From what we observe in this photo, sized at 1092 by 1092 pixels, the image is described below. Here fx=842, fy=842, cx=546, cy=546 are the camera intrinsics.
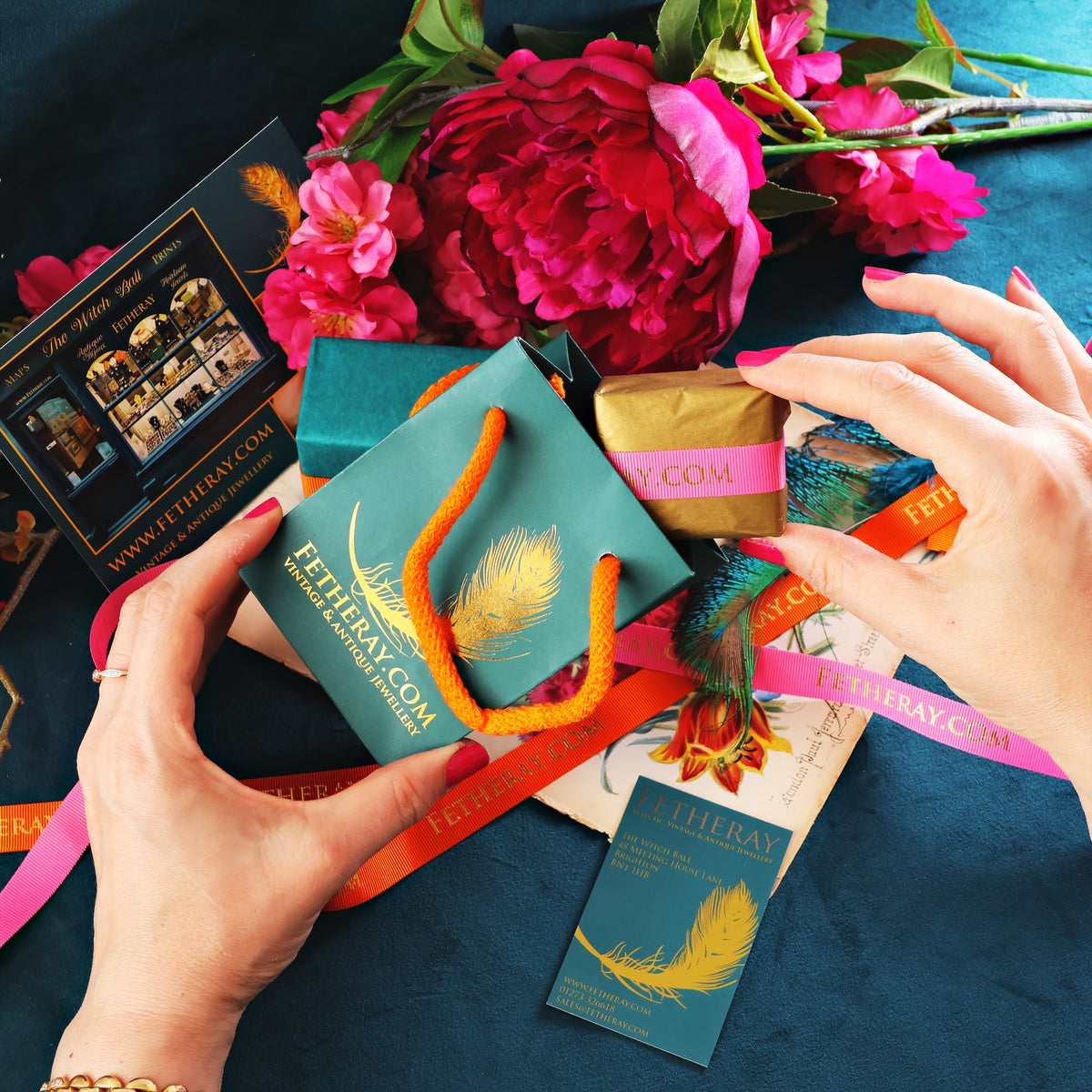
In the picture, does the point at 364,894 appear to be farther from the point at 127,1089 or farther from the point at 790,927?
the point at 790,927

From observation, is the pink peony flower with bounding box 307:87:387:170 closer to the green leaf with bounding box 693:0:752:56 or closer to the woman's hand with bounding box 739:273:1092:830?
the green leaf with bounding box 693:0:752:56

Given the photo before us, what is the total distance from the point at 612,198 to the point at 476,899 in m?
0.72

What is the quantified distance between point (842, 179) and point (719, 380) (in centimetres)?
43

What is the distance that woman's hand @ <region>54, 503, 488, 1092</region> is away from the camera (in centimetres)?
69

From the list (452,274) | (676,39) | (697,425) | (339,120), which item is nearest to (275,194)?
(339,120)

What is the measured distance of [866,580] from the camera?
719 mm

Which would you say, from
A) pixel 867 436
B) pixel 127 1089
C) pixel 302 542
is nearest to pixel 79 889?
pixel 127 1089

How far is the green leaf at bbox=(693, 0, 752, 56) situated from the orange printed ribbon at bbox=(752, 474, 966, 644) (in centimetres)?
53

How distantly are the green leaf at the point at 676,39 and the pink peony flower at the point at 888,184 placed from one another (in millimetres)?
238

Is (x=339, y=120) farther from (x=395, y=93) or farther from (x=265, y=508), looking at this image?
(x=265, y=508)

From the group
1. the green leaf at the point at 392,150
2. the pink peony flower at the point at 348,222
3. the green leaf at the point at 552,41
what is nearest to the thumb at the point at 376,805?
the pink peony flower at the point at 348,222

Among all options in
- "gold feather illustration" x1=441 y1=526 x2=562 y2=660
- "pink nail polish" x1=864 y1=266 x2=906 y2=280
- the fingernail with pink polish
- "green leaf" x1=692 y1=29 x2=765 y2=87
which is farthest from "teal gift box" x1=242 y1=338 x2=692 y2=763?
"pink nail polish" x1=864 y1=266 x2=906 y2=280

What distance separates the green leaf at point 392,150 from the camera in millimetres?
825

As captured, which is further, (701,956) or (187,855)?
(701,956)
